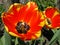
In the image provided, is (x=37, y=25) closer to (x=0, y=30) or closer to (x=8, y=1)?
(x=8, y=1)

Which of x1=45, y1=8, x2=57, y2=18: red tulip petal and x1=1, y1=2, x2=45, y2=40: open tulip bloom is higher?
x1=1, y1=2, x2=45, y2=40: open tulip bloom

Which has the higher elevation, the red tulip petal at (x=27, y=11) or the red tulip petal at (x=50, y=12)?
the red tulip petal at (x=27, y=11)

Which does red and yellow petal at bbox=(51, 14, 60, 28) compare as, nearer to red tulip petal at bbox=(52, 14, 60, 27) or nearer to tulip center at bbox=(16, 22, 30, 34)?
red tulip petal at bbox=(52, 14, 60, 27)

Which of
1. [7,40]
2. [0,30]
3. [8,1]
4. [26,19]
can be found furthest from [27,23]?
[0,30]

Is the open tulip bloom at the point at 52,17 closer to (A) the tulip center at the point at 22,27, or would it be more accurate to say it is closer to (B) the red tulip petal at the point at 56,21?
(B) the red tulip petal at the point at 56,21

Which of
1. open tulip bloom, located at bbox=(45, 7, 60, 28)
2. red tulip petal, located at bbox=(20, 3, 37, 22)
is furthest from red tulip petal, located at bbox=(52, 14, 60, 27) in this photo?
red tulip petal, located at bbox=(20, 3, 37, 22)

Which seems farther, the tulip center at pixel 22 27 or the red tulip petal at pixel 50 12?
the red tulip petal at pixel 50 12

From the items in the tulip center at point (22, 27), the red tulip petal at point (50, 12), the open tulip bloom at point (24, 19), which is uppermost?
the open tulip bloom at point (24, 19)

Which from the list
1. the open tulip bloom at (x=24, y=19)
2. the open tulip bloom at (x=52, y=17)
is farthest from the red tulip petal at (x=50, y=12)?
the open tulip bloom at (x=24, y=19)
